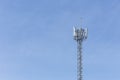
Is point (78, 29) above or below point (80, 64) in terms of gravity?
above

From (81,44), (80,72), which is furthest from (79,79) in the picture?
(81,44)

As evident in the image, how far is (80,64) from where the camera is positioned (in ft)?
570

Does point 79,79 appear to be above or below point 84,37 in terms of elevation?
below

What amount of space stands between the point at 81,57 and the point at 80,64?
8.35ft

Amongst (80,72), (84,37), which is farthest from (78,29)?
(80,72)

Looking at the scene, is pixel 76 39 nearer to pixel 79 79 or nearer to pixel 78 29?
pixel 78 29

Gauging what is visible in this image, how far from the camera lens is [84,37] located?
179250 mm

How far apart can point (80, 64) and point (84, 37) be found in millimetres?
10399

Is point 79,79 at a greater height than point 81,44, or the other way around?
point 81,44

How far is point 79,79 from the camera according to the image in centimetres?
17050

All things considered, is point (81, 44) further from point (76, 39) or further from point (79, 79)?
point (79, 79)

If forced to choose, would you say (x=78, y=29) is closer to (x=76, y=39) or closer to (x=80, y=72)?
(x=76, y=39)

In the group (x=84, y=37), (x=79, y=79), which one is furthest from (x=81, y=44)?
(x=79, y=79)

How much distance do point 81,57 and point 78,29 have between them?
10.3 metres
